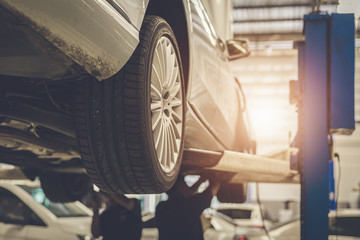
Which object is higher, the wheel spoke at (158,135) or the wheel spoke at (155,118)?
the wheel spoke at (155,118)

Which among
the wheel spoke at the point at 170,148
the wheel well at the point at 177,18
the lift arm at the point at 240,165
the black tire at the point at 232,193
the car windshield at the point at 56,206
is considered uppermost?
the wheel well at the point at 177,18

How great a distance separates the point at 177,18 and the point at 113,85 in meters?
0.70

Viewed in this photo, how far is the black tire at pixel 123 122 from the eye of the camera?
6.26 feet

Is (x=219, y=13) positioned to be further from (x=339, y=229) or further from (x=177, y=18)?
(x=339, y=229)

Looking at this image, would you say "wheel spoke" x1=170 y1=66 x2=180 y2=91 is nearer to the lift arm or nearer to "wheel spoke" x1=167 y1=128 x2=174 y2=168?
"wheel spoke" x1=167 y1=128 x2=174 y2=168

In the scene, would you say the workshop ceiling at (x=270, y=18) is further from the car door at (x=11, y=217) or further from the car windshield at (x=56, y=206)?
the car door at (x=11, y=217)

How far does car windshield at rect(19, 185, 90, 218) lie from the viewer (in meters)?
5.92

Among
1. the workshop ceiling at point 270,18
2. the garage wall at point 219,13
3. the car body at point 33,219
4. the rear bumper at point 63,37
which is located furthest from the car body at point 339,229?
the workshop ceiling at point 270,18

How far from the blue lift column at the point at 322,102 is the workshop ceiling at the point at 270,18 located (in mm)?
8965

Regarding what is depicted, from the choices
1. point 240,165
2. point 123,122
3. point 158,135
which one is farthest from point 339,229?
point 123,122

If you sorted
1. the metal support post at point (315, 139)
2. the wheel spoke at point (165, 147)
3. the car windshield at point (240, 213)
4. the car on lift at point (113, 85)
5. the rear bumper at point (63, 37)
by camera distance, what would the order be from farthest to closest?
the car windshield at point (240, 213) < the metal support post at point (315, 139) < the wheel spoke at point (165, 147) < the car on lift at point (113, 85) < the rear bumper at point (63, 37)

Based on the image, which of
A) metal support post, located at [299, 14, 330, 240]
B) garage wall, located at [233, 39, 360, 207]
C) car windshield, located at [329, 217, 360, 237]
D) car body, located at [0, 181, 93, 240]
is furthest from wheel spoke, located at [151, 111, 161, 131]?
garage wall, located at [233, 39, 360, 207]

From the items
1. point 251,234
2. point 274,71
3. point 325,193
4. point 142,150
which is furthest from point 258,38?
point 142,150

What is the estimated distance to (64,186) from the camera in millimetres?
4109
